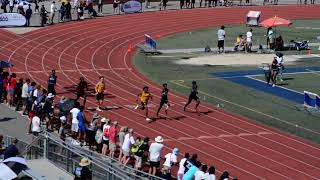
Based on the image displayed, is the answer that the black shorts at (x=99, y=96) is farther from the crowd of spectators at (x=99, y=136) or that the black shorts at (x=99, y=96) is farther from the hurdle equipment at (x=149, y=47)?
the hurdle equipment at (x=149, y=47)

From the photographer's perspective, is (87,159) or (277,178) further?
(277,178)

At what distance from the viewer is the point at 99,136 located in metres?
21.0

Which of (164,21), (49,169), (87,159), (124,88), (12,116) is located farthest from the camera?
(164,21)

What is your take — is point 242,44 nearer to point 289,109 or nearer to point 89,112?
point 289,109

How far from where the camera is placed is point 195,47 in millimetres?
43375

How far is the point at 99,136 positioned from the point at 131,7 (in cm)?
3593

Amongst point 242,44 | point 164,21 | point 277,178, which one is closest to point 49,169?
point 277,178

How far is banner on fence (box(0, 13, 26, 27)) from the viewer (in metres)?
46.8

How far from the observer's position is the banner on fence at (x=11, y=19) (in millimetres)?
46769

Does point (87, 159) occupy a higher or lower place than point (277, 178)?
higher

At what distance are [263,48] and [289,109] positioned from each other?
49.5 feet

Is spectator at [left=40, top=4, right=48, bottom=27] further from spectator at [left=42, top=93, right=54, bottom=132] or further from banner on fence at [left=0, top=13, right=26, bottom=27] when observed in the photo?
spectator at [left=42, top=93, right=54, bottom=132]

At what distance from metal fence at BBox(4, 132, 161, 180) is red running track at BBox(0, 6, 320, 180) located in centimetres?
599

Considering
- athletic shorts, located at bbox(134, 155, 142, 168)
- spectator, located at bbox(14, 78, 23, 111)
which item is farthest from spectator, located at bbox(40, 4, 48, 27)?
athletic shorts, located at bbox(134, 155, 142, 168)
